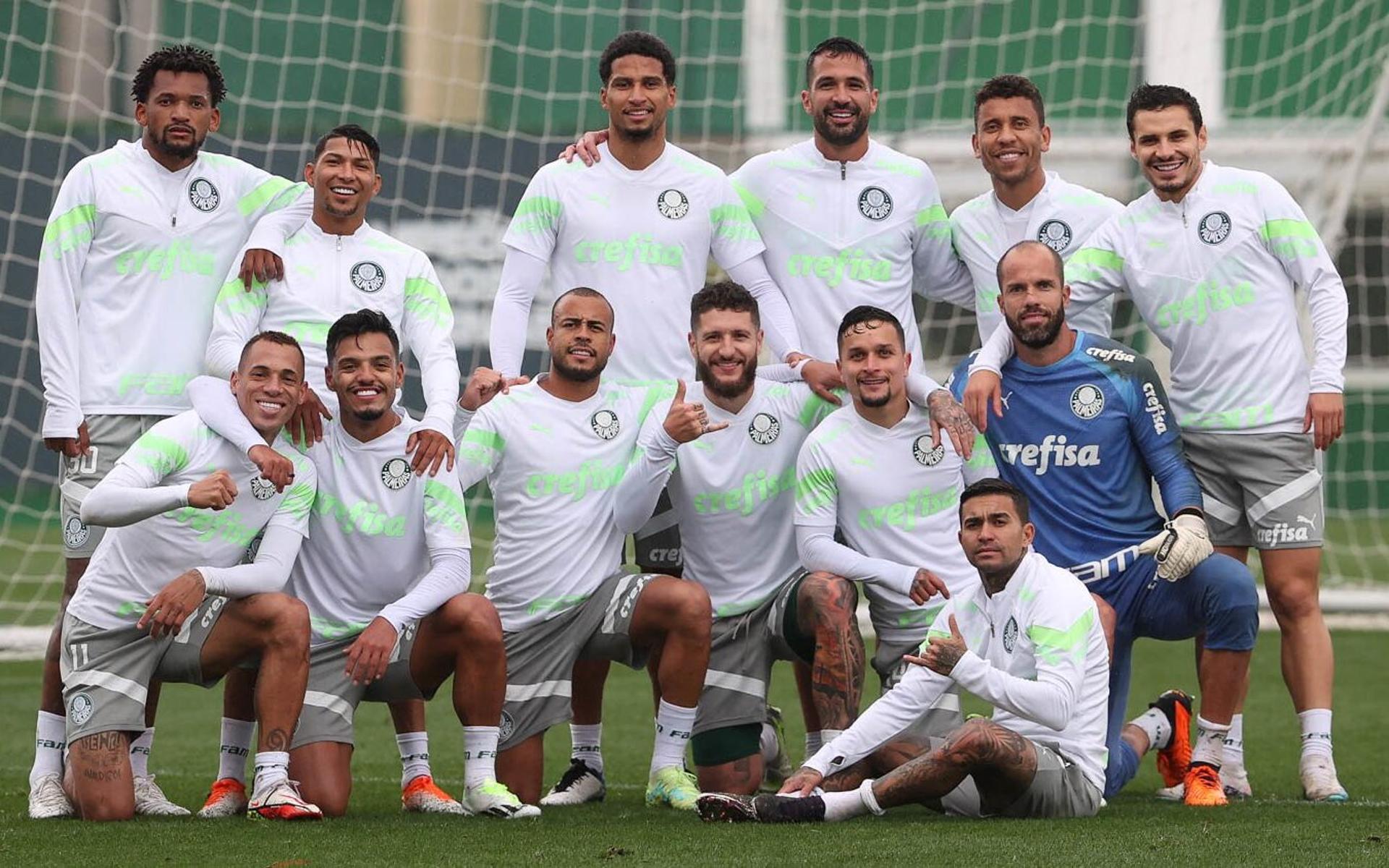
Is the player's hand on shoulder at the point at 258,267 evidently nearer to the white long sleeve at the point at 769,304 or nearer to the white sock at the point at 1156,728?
the white long sleeve at the point at 769,304

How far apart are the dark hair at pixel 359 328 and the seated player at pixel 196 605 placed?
11cm

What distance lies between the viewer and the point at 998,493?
15.4ft

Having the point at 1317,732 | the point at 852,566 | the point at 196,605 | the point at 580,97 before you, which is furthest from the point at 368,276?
the point at 580,97

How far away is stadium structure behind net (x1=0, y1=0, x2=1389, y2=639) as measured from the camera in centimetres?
1152

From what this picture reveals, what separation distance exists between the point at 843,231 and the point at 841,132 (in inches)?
11.6

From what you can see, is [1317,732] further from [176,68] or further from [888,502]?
[176,68]

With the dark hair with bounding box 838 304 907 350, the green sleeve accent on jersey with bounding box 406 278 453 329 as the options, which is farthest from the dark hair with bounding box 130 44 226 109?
the dark hair with bounding box 838 304 907 350

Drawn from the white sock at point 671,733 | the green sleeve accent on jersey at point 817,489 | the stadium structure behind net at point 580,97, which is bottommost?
the white sock at point 671,733

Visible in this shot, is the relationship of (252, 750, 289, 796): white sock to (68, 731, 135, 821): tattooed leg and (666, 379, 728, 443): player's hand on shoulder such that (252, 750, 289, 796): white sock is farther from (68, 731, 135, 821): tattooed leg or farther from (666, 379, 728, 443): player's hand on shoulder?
(666, 379, 728, 443): player's hand on shoulder

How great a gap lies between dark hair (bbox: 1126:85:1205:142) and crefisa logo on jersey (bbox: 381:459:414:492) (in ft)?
7.39

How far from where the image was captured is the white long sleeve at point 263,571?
15.8 feet

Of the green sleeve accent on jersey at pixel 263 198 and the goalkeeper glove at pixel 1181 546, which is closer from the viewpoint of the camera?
the goalkeeper glove at pixel 1181 546

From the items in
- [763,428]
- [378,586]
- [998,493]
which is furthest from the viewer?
[763,428]

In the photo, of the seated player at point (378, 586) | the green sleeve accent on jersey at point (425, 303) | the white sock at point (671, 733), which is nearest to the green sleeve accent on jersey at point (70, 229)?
the seated player at point (378, 586)
